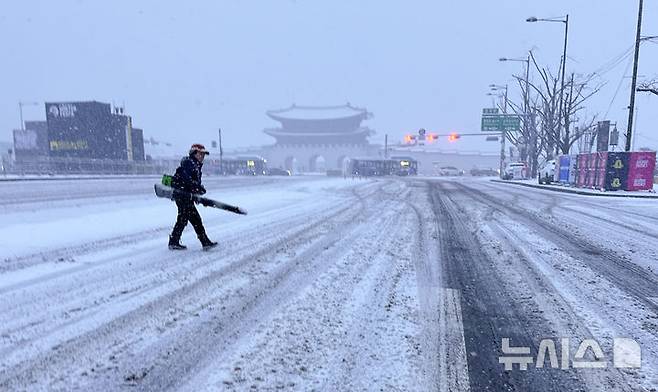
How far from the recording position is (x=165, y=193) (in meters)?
5.60

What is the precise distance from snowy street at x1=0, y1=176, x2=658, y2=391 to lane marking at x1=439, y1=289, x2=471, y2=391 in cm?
1

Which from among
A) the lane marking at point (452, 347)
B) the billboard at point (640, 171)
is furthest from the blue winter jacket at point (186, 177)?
the billboard at point (640, 171)

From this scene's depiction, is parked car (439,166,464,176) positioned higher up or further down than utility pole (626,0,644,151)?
further down

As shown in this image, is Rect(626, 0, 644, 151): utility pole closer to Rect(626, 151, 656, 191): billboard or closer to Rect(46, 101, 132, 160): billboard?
Rect(626, 151, 656, 191): billboard

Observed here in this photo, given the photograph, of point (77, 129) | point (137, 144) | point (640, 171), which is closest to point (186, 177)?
point (640, 171)

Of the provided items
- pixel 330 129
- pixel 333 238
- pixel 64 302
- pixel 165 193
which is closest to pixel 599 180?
pixel 333 238

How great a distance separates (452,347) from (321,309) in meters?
1.09

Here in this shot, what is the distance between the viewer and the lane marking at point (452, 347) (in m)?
2.13

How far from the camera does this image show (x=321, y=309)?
3.14m

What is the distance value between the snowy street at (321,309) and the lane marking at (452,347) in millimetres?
12

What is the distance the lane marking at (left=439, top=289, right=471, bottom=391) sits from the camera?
213 centimetres

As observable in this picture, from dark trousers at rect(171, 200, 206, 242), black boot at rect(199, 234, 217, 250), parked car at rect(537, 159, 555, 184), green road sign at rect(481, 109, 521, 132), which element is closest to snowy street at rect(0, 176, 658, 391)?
black boot at rect(199, 234, 217, 250)

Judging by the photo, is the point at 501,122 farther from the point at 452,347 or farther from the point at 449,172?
the point at 452,347

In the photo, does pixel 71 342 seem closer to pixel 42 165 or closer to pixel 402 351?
pixel 402 351
